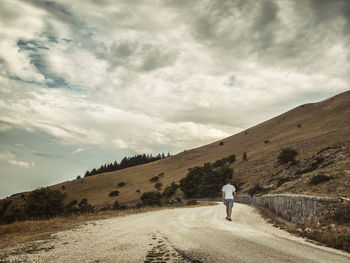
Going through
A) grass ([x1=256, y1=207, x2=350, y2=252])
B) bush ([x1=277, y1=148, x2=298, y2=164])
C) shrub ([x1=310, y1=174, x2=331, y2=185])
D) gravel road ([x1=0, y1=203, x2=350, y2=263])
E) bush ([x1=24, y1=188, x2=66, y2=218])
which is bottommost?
bush ([x1=24, y1=188, x2=66, y2=218])

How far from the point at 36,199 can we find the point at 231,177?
4131cm

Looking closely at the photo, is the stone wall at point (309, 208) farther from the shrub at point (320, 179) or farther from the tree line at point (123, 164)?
the tree line at point (123, 164)

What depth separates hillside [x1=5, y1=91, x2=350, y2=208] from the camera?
23.0 m

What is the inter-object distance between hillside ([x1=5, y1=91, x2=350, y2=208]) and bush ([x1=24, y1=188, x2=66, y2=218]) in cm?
3071

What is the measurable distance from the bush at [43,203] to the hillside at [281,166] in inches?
1209

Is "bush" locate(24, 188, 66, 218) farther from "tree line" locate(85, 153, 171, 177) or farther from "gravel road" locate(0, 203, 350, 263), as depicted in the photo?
"tree line" locate(85, 153, 171, 177)

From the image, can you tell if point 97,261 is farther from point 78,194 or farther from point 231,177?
point 78,194

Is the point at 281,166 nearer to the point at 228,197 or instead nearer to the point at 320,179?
the point at 320,179

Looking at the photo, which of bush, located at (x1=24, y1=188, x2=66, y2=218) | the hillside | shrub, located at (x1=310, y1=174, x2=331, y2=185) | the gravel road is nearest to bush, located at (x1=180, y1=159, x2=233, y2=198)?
the hillside

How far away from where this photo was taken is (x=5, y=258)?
550cm

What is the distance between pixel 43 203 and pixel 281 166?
140 feet

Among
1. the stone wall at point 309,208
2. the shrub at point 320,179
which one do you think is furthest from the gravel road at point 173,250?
the shrub at point 320,179

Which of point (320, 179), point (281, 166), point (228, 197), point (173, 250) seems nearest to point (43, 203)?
point (228, 197)

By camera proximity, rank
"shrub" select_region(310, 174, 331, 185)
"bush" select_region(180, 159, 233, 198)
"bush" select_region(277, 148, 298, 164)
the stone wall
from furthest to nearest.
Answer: "bush" select_region(180, 159, 233, 198) < "bush" select_region(277, 148, 298, 164) < "shrub" select_region(310, 174, 331, 185) < the stone wall
